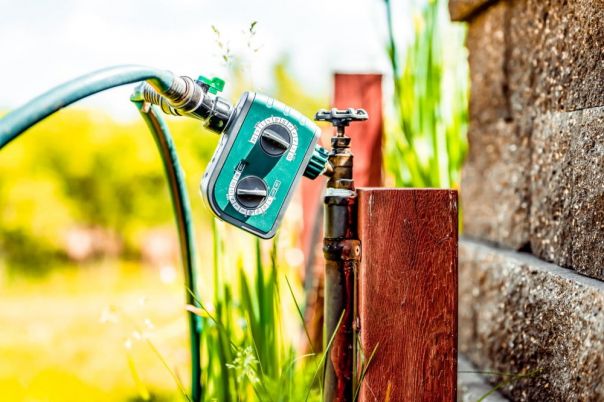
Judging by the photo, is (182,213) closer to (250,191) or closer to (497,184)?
(250,191)

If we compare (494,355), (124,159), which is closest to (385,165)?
(494,355)

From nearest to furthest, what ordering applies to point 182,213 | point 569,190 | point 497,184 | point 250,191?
point 250,191, point 569,190, point 182,213, point 497,184

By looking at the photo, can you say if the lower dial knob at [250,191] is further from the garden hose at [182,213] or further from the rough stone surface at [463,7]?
the rough stone surface at [463,7]

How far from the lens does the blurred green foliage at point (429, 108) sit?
2051 mm

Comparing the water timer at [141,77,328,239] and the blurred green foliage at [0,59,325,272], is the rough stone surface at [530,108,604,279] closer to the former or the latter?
the water timer at [141,77,328,239]

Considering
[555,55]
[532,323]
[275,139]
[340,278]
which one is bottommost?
[532,323]

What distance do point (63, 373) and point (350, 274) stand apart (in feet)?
7.16

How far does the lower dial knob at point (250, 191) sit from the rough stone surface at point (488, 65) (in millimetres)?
848

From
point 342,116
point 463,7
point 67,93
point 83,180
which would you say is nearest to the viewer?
point 67,93

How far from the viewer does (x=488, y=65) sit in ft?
5.88

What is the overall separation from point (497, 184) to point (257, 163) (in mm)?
864

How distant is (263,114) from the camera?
104 cm

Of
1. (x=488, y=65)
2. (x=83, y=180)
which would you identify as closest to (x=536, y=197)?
(x=488, y=65)

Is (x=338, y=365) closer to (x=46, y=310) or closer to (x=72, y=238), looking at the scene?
(x=46, y=310)
